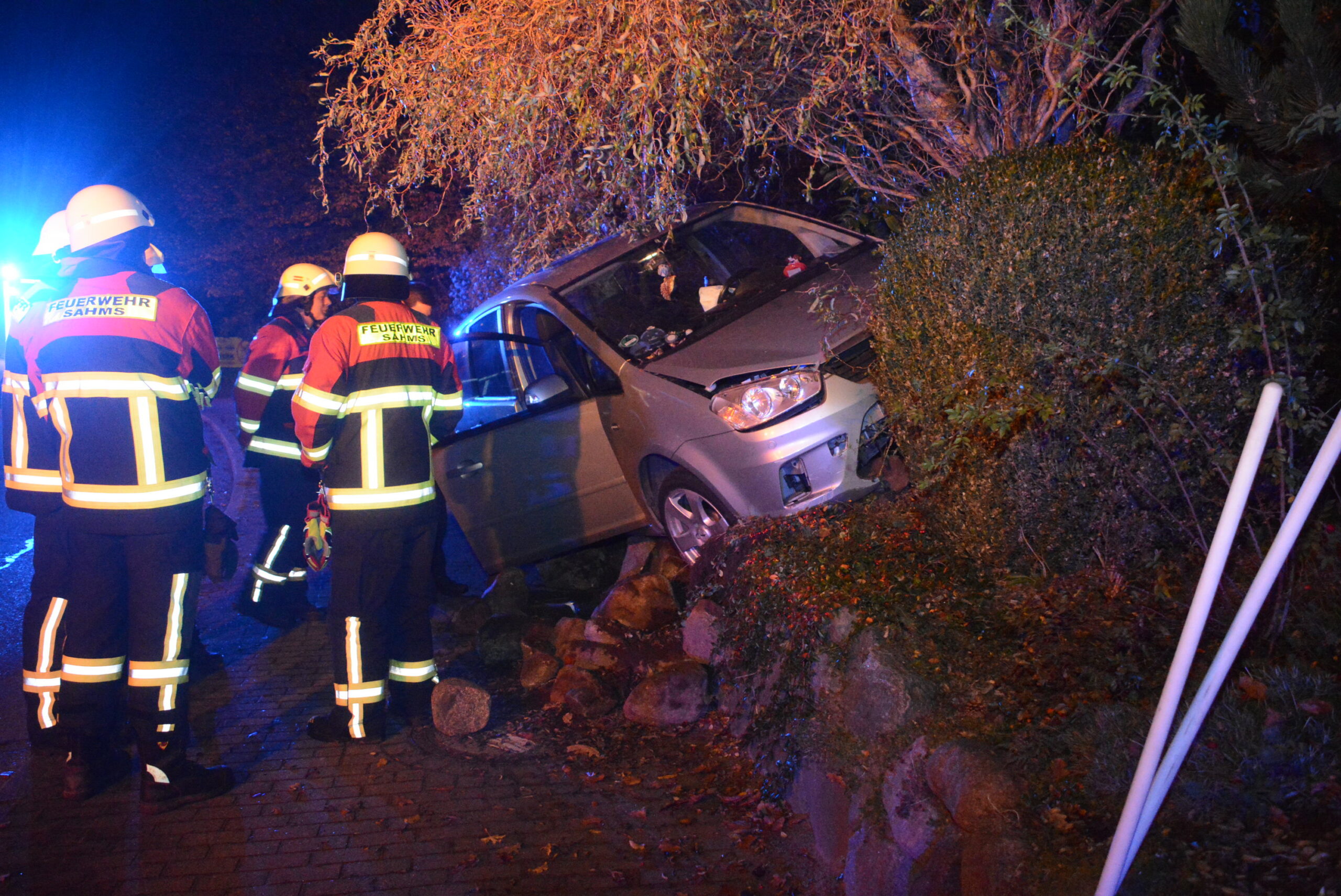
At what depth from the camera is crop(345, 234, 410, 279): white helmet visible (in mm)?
4527

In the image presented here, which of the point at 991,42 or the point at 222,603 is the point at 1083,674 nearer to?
the point at 991,42

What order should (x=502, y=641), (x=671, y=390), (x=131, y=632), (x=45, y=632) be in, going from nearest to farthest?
1. (x=131, y=632)
2. (x=45, y=632)
3. (x=671, y=390)
4. (x=502, y=641)

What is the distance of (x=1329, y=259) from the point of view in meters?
3.55

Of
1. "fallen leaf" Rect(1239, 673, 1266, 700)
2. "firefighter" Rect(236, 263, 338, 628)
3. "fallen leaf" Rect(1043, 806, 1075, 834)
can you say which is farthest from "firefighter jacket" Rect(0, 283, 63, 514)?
"fallen leaf" Rect(1239, 673, 1266, 700)

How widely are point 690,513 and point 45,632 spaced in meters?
3.02

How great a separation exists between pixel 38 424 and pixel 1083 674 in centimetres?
433

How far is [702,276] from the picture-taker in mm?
5996

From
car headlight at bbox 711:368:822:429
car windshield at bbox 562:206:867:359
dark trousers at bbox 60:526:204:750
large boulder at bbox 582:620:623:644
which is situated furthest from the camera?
car windshield at bbox 562:206:867:359

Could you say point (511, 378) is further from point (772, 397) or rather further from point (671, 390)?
point (772, 397)

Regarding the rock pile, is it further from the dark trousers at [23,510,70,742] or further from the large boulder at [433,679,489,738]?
the dark trousers at [23,510,70,742]

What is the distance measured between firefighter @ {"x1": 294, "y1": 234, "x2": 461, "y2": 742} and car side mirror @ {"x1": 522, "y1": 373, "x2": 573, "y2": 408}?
114cm

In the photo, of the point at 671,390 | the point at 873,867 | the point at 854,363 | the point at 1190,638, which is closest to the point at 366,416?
the point at 671,390

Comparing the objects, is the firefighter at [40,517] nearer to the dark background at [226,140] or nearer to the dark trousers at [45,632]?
the dark trousers at [45,632]

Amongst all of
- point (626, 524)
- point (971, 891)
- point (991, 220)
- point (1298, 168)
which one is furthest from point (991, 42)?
point (971, 891)
